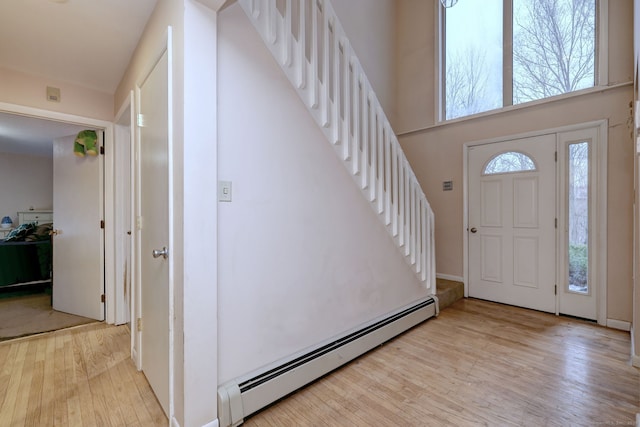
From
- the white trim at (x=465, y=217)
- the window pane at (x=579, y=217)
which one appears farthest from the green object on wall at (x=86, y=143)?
the window pane at (x=579, y=217)

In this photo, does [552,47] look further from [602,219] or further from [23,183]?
[23,183]

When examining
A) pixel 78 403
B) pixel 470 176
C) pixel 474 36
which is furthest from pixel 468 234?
pixel 78 403

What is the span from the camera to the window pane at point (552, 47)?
2.89 meters

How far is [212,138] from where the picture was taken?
1.38 meters

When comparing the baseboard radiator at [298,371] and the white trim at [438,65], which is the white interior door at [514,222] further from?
the baseboard radiator at [298,371]

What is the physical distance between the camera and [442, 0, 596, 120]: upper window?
2.94 metres

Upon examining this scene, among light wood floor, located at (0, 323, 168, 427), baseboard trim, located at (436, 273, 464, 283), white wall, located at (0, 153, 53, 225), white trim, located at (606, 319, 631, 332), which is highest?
white wall, located at (0, 153, 53, 225)

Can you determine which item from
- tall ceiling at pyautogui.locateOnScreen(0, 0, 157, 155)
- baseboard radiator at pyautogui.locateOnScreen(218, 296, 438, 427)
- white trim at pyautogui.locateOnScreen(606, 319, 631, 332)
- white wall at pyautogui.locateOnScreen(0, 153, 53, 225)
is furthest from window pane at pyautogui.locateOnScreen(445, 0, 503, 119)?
white wall at pyautogui.locateOnScreen(0, 153, 53, 225)

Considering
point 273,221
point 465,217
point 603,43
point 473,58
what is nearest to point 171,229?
point 273,221

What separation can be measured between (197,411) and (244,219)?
95 centimetres

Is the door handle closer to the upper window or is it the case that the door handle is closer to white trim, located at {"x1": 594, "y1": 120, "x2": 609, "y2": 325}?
white trim, located at {"x1": 594, "y1": 120, "x2": 609, "y2": 325}

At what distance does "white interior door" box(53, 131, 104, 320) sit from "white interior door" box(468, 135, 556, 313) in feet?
14.2

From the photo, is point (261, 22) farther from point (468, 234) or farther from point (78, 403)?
point (468, 234)

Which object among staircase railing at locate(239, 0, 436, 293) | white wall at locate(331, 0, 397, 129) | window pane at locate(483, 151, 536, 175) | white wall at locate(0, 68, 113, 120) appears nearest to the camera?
staircase railing at locate(239, 0, 436, 293)
